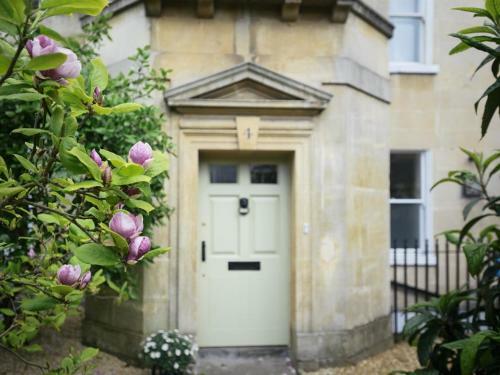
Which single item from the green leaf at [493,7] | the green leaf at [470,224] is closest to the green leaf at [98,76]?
the green leaf at [493,7]

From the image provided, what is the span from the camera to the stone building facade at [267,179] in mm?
6074

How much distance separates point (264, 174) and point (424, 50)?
13.7 feet

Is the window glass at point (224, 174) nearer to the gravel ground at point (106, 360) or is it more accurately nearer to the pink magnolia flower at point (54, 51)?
the gravel ground at point (106, 360)

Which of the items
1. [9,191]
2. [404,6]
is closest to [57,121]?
[9,191]

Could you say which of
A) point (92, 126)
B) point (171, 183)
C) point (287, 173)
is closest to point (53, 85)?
point (92, 126)

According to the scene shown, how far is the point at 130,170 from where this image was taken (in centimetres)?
137

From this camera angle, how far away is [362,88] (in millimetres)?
6570

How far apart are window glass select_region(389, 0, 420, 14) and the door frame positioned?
3921 millimetres

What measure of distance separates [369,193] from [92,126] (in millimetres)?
3603

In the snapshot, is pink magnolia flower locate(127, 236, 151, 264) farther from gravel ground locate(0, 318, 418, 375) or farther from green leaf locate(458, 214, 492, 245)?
gravel ground locate(0, 318, 418, 375)

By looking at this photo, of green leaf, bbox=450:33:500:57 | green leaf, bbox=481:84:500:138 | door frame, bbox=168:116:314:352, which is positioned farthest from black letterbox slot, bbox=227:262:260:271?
green leaf, bbox=450:33:500:57

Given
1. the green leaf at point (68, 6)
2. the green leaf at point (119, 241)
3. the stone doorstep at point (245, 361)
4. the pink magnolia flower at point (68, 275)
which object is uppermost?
the green leaf at point (68, 6)

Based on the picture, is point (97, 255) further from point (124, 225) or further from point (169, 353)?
point (169, 353)

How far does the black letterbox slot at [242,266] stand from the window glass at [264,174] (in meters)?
1.04
